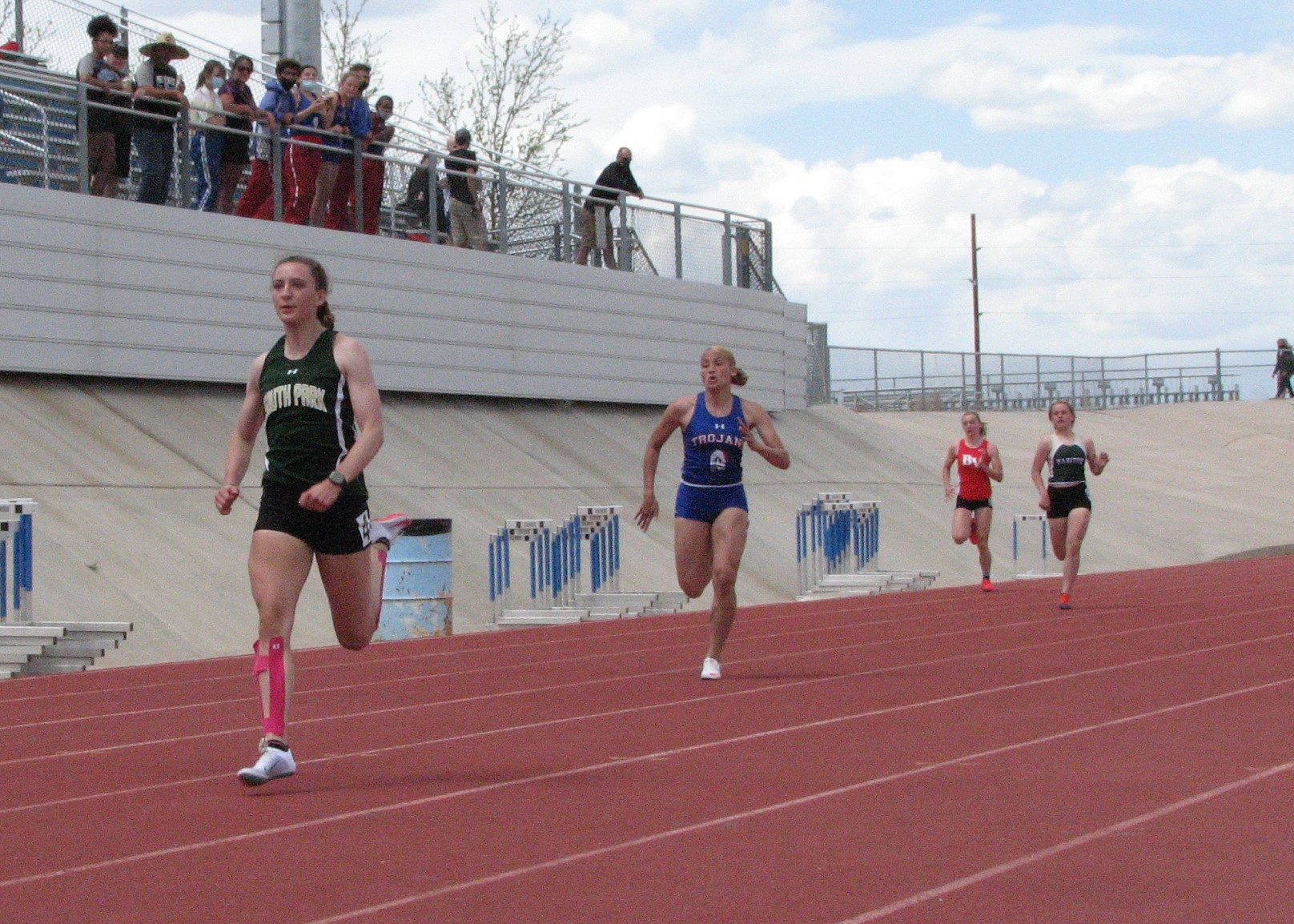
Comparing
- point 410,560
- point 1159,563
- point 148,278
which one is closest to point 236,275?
point 148,278

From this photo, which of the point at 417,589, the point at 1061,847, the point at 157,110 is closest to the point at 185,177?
the point at 157,110

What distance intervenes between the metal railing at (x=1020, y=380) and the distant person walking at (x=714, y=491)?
1277 inches

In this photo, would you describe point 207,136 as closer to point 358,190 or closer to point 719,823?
point 358,190

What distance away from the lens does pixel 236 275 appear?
810 inches

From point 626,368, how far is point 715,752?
19.5 metres

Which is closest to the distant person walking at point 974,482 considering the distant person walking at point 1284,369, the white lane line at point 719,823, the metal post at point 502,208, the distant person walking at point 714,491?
the metal post at point 502,208

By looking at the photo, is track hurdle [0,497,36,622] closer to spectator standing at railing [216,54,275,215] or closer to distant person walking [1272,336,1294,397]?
spectator standing at railing [216,54,275,215]

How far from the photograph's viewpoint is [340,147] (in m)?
21.2

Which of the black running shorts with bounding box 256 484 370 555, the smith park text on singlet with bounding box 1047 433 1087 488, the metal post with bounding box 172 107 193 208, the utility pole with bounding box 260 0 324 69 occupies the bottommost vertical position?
the black running shorts with bounding box 256 484 370 555

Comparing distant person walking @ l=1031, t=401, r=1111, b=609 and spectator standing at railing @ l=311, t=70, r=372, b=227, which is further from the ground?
spectator standing at railing @ l=311, t=70, r=372, b=227

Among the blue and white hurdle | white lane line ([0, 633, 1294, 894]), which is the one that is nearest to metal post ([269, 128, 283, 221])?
the blue and white hurdle

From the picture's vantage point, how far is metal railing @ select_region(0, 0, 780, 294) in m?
18.7

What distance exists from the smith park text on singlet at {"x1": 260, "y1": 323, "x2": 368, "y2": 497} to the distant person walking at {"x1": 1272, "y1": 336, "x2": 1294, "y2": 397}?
4982 centimetres

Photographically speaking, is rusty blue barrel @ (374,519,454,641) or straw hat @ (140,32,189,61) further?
straw hat @ (140,32,189,61)
